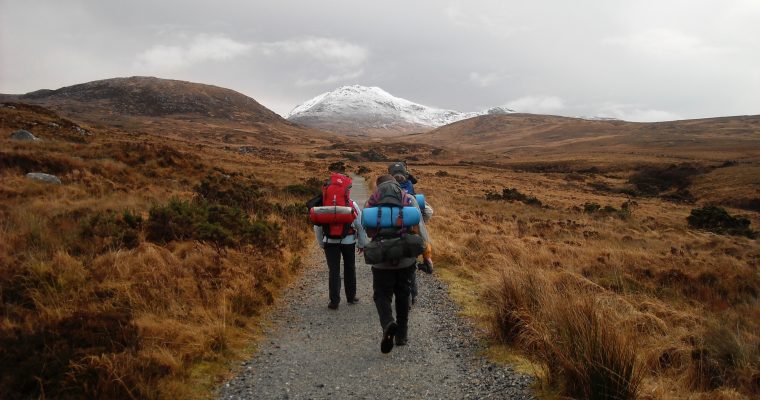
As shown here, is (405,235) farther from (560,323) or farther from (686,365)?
(686,365)

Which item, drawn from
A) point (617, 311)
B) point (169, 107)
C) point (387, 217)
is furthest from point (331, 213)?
point (169, 107)

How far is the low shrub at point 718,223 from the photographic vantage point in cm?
2322

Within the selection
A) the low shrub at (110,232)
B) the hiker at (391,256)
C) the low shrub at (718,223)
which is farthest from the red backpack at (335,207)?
the low shrub at (718,223)

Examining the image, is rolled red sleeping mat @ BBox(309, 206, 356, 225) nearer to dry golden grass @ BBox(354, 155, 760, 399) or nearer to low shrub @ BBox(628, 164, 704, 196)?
dry golden grass @ BBox(354, 155, 760, 399)

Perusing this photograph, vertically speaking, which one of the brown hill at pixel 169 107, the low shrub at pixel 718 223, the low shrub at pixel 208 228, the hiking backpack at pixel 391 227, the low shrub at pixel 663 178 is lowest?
the low shrub at pixel 718 223

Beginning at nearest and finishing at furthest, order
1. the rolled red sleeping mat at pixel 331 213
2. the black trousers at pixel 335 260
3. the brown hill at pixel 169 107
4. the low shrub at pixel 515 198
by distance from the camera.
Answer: the rolled red sleeping mat at pixel 331 213 < the black trousers at pixel 335 260 < the low shrub at pixel 515 198 < the brown hill at pixel 169 107

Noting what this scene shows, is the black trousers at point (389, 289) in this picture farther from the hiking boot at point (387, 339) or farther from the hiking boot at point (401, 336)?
the hiking boot at point (387, 339)

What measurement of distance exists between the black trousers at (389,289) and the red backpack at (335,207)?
4.41ft

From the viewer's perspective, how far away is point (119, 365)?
12.4ft

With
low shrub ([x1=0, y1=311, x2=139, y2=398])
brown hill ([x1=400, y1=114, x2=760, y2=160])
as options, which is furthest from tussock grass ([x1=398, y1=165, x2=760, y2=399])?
brown hill ([x1=400, y1=114, x2=760, y2=160])

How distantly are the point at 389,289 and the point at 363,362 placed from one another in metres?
0.86

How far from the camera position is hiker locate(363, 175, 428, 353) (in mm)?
4844

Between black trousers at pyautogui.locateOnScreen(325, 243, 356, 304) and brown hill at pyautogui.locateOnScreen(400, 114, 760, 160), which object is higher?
brown hill at pyautogui.locateOnScreen(400, 114, 760, 160)

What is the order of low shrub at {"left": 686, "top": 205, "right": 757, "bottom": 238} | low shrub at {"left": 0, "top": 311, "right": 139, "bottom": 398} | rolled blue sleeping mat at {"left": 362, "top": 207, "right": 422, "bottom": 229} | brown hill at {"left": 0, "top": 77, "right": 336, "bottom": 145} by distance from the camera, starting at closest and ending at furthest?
1. low shrub at {"left": 0, "top": 311, "right": 139, "bottom": 398}
2. rolled blue sleeping mat at {"left": 362, "top": 207, "right": 422, "bottom": 229}
3. low shrub at {"left": 686, "top": 205, "right": 757, "bottom": 238}
4. brown hill at {"left": 0, "top": 77, "right": 336, "bottom": 145}
